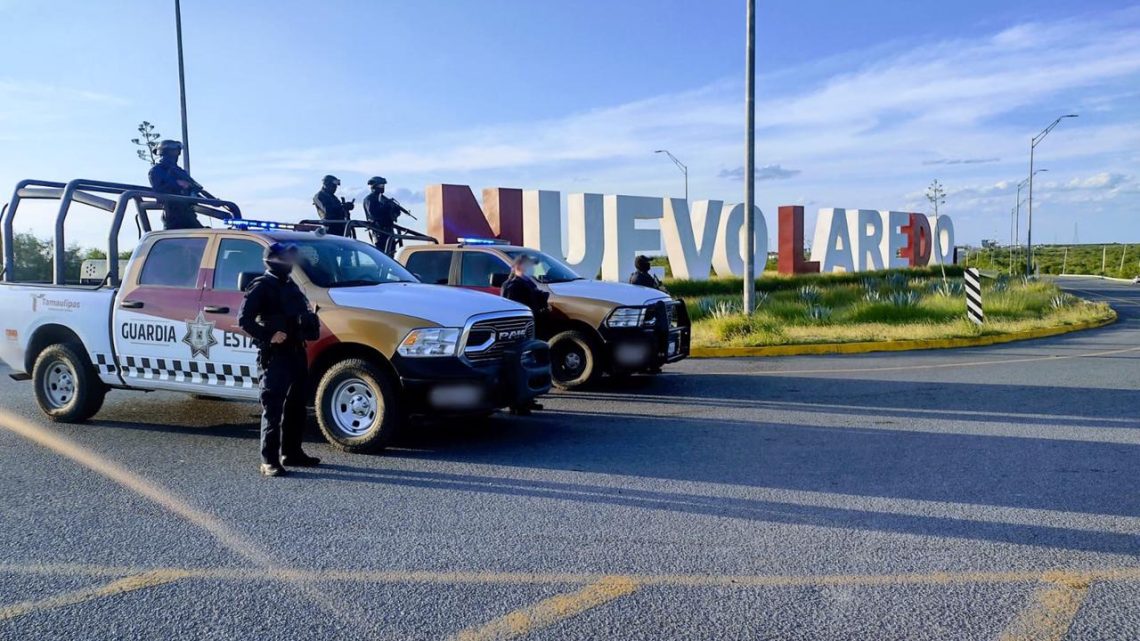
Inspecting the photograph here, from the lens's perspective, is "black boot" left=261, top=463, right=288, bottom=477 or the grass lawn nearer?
"black boot" left=261, top=463, right=288, bottom=477

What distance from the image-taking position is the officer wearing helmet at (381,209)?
13.7 meters

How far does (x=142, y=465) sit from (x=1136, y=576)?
21.6ft

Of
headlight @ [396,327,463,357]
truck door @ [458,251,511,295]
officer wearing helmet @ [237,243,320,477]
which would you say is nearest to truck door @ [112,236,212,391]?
officer wearing helmet @ [237,243,320,477]

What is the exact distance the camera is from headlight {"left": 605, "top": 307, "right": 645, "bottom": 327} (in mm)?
10062

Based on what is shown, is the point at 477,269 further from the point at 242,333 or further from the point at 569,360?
the point at 242,333

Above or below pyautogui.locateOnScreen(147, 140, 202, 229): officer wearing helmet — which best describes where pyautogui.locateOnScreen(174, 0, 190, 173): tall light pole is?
above

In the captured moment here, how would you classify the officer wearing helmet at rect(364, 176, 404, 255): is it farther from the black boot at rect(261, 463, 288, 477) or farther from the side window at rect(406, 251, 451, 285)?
the black boot at rect(261, 463, 288, 477)

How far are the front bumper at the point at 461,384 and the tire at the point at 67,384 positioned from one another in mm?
3391

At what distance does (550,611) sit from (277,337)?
3.32m

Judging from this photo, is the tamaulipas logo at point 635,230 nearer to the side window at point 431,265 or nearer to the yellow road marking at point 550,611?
the side window at point 431,265

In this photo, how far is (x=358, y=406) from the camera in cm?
707

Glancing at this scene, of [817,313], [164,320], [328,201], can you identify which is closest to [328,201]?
[328,201]

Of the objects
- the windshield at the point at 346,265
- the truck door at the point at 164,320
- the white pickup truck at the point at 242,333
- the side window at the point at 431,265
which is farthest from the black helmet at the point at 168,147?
the windshield at the point at 346,265

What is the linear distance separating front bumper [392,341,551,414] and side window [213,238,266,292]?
5.68ft
